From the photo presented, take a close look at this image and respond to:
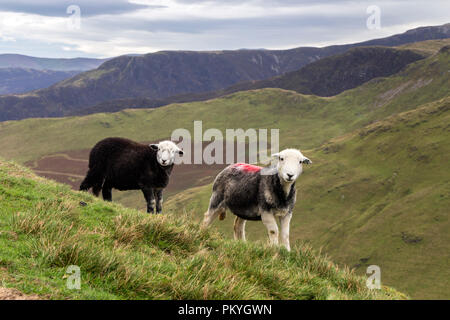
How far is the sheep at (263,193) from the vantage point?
11.0m

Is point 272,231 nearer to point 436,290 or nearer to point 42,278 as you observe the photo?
point 42,278

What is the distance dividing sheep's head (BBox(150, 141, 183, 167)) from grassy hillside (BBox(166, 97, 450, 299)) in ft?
94.4

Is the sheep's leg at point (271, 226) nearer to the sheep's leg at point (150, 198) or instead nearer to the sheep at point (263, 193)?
the sheep at point (263, 193)

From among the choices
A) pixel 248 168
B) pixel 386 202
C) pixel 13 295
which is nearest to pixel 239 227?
pixel 248 168

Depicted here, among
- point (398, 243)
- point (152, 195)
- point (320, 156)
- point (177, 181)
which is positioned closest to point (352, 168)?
point (320, 156)

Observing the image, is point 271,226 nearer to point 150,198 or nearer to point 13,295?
point 150,198

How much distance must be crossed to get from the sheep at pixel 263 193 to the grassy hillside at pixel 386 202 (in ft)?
103

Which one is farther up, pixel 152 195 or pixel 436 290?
pixel 152 195

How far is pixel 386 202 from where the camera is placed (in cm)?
7850

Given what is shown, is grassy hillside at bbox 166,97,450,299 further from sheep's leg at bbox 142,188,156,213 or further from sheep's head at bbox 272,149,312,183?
sheep's head at bbox 272,149,312,183

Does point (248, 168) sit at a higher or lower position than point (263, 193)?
higher

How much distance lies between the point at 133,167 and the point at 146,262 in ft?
27.1
